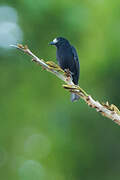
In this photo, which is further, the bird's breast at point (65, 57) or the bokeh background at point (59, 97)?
the bokeh background at point (59, 97)

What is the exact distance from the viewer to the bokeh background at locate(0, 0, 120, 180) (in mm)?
9508

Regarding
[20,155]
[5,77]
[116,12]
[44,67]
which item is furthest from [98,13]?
[44,67]

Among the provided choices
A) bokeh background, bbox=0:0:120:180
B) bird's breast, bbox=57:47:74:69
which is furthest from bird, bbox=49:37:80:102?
bokeh background, bbox=0:0:120:180

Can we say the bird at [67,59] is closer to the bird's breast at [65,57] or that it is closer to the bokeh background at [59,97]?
the bird's breast at [65,57]

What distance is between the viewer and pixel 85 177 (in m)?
9.98

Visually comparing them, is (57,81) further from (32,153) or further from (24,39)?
(32,153)

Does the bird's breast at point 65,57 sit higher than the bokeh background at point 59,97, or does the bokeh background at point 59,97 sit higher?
the bokeh background at point 59,97

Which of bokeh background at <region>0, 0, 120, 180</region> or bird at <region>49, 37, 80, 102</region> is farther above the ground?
bokeh background at <region>0, 0, 120, 180</region>

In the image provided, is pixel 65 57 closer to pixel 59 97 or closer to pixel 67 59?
pixel 67 59

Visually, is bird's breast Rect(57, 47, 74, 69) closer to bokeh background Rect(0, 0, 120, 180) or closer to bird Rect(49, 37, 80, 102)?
bird Rect(49, 37, 80, 102)

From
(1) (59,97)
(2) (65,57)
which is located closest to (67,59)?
(2) (65,57)

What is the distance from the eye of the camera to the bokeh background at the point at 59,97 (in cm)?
951

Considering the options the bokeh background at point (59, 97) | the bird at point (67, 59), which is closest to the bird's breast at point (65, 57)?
the bird at point (67, 59)

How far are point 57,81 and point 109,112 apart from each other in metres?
7.33
